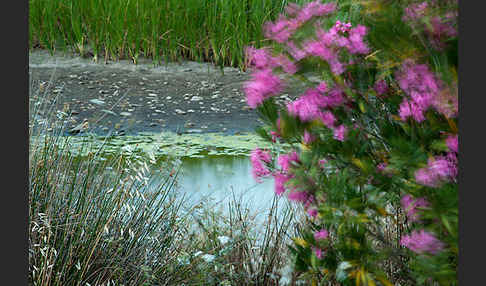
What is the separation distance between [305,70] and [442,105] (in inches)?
18.7

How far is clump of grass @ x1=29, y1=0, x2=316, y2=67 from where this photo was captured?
7.06m

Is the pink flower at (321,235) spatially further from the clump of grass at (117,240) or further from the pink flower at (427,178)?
the clump of grass at (117,240)

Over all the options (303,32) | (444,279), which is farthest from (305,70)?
(444,279)

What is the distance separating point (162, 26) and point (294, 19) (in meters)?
5.70

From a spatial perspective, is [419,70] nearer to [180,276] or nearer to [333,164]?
[333,164]

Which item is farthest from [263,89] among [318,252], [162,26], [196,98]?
[162,26]

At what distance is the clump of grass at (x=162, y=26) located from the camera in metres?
7.06

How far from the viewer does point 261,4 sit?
7066 mm

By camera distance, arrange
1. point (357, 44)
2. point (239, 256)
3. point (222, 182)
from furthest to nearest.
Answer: point (222, 182) < point (239, 256) < point (357, 44)

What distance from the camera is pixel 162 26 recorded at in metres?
7.38

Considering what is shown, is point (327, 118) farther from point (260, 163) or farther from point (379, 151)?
point (260, 163)

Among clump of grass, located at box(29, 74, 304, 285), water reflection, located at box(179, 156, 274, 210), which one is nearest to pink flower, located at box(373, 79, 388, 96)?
clump of grass, located at box(29, 74, 304, 285)

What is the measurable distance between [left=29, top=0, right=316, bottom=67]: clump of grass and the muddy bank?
0.20 metres

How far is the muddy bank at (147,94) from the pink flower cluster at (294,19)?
3.38 meters
